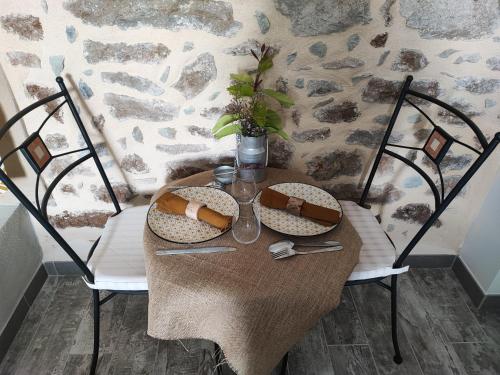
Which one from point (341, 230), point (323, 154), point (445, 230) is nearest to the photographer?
point (341, 230)

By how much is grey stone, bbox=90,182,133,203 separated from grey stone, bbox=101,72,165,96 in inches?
19.1

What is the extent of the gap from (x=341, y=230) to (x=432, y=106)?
75cm

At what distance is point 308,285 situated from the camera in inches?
38.9

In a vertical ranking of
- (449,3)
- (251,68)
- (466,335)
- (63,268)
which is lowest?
(466,335)

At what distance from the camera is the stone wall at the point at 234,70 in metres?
1.25

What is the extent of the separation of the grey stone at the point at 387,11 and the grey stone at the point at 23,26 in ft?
4.01

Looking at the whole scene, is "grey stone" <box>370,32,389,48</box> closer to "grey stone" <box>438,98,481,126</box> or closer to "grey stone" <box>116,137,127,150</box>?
"grey stone" <box>438,98,481,126</box>

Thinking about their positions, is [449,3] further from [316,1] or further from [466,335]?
[466,335]

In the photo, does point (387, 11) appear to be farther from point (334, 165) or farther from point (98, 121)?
point (98, 121)

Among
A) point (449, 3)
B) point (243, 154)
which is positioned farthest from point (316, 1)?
point (243, 154)

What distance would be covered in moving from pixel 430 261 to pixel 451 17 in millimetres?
1276

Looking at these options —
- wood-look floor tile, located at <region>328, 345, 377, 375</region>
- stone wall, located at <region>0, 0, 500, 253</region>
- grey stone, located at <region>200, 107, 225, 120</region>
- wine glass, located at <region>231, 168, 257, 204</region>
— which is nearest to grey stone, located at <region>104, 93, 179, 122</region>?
stone wall, located at <region>0, 0, 500, 253</region>

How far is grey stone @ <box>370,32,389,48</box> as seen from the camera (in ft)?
4.29

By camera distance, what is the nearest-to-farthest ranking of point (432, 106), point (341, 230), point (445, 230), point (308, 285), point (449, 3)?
point (308, 285) → point (341, 230) → point (449, 3) → point (432, 106) → point (445, 230)
